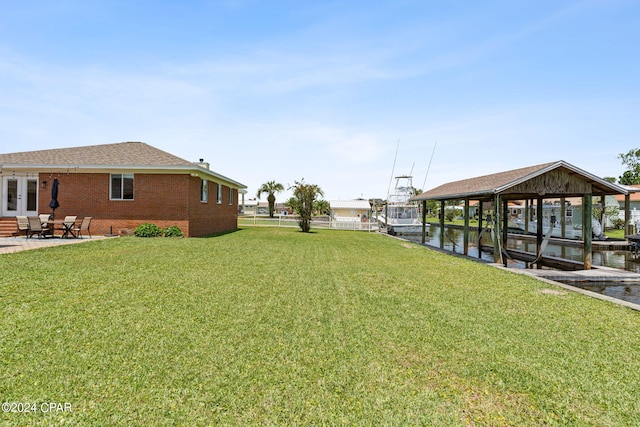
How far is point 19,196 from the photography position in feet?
50.8

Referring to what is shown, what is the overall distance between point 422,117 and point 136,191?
14877 mm

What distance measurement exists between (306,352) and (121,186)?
49.4 feet

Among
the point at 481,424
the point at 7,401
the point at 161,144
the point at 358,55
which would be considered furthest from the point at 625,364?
the point at 161,144

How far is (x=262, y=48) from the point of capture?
1366 centimetres

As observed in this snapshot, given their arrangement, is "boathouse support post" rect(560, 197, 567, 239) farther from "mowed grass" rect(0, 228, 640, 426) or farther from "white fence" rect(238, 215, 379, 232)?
"mowed grass" rect(0, 228, 640, 426)

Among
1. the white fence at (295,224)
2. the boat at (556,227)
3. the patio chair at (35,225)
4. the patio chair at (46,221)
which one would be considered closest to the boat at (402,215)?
the white fence at (295,224)

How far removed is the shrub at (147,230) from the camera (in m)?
14.8

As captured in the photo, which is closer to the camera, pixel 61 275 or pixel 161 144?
pixel 61 275

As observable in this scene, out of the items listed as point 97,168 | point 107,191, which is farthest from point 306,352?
point 97,168

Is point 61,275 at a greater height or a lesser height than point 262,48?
lesser

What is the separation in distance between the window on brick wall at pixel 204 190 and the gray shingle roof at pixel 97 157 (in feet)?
5.39

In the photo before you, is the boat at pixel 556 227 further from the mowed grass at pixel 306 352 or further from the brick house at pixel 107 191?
the brick house at pixel 107 191

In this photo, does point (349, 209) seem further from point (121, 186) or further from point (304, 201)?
point (121, 186)

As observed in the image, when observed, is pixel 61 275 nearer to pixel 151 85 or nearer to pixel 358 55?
pixel 151 85
